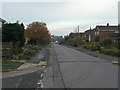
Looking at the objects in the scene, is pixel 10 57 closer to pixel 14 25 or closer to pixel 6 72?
pixel 6 72

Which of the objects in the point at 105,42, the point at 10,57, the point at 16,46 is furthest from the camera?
the point at 105,42

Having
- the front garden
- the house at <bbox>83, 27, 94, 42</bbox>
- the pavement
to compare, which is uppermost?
the house at <bbox>83, 27, 94, 42</bbox>

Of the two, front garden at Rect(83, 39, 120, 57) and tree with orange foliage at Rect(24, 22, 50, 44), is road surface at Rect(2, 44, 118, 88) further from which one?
tree with orange foliage at Rect(24, 22, 50, 44)

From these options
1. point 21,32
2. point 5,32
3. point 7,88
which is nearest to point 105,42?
point 21,32

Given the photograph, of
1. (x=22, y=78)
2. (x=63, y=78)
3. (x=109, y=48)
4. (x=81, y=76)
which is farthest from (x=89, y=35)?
(x=22, y=78)

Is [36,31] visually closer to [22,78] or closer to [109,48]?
[109,48]

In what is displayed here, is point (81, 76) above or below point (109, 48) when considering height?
below

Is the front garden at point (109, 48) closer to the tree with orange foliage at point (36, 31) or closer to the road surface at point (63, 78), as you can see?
the road surface at point (63, 78)

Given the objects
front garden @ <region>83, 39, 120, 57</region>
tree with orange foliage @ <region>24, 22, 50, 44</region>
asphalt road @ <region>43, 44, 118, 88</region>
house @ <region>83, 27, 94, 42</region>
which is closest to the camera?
asphalt road @ <region>43, 44, 118, 88</region>

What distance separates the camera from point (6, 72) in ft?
34.4


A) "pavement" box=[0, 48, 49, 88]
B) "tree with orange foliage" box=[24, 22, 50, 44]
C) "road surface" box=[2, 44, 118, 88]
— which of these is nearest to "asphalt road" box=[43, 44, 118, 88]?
"road surface" box=[2, 44, 118, 88]

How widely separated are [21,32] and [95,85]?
61.5ft

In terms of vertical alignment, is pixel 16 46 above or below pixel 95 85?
above

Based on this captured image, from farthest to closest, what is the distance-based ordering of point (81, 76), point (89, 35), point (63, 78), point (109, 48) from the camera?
point (89, 35)
point (109, 48)
point (81, 76)
point (63, 78)
